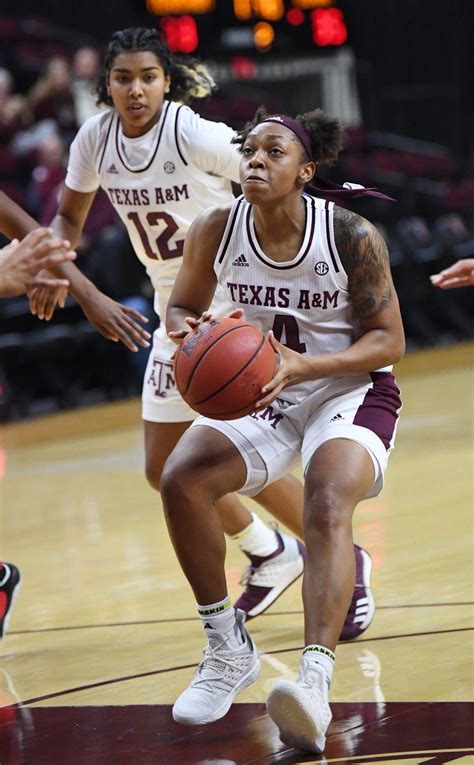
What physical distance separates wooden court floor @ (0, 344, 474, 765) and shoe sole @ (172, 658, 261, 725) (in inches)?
1.0

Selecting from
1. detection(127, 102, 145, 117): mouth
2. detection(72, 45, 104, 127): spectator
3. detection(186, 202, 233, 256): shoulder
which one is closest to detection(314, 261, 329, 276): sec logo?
detection(186, 202, 233, 256): shoulder

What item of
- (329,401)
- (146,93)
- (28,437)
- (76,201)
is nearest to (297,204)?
(329,401)

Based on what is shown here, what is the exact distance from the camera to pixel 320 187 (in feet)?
13.7

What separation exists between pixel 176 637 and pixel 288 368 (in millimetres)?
1518

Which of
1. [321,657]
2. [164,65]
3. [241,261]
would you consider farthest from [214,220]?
[321,657]

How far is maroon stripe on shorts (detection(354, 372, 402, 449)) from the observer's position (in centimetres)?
385

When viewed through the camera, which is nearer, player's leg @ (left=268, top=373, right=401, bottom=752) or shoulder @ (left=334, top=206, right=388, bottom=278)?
player's leg @ (left=268, top=373, right=401, bottom=752)

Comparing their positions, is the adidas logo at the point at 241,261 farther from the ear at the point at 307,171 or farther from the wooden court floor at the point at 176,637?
the wooden court floor at the point at 176,637

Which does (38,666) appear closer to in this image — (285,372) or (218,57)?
(285,372)

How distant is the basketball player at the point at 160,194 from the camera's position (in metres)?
4.93

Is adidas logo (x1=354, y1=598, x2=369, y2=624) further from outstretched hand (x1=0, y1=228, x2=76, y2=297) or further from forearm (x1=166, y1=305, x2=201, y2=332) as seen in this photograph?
outstretched hand (x1=0, y1=228, x2=76, y2=297)

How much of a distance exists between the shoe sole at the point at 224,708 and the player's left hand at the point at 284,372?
0.75 m

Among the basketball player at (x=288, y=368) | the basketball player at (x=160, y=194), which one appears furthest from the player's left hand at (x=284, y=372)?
the basketball player at (x=160, y=194)

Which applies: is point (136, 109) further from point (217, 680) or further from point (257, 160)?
point (217, 680)
